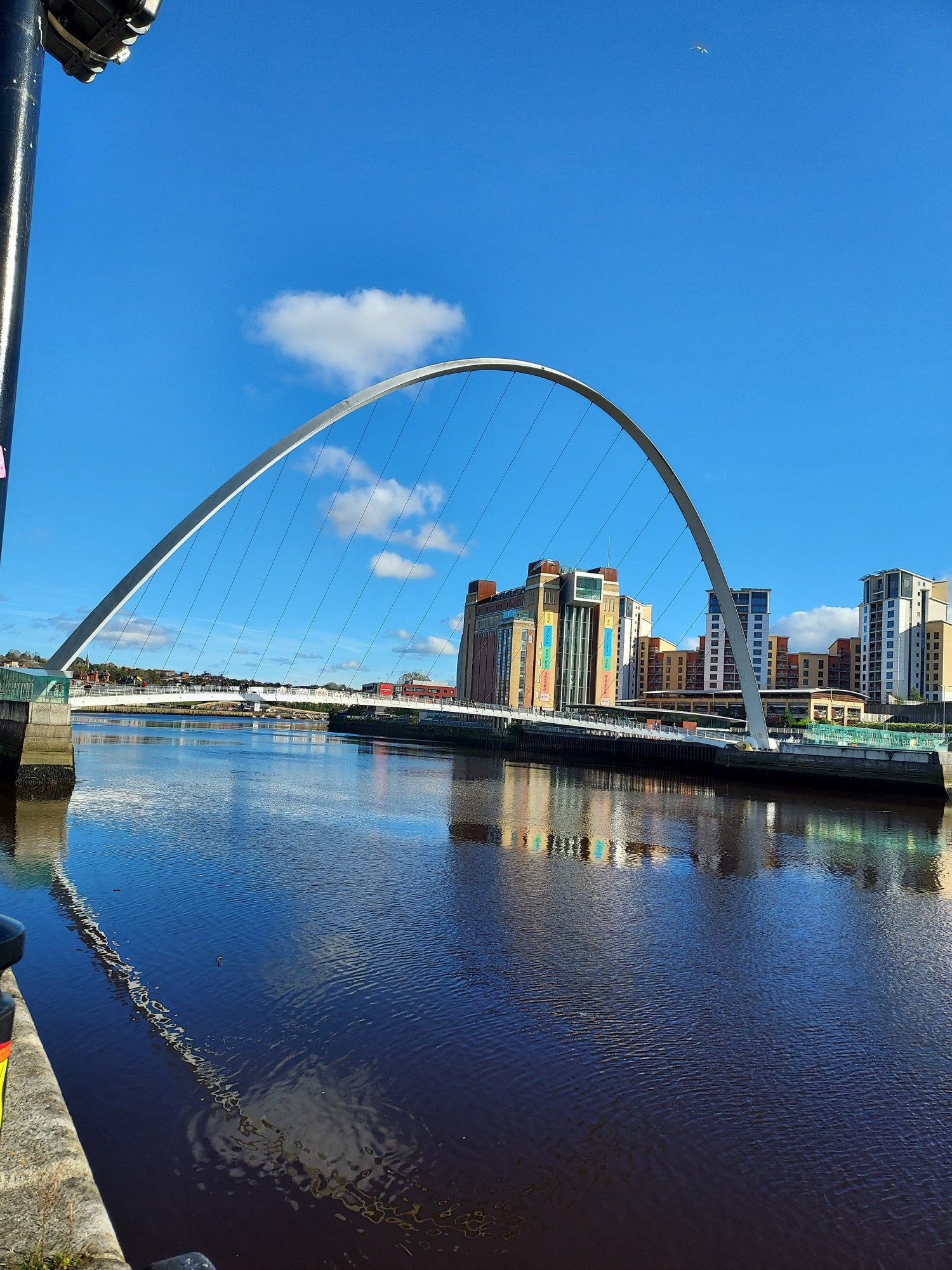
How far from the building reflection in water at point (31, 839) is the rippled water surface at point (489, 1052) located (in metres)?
0.12

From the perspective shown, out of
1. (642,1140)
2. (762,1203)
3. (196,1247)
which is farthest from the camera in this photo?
(642,1140)

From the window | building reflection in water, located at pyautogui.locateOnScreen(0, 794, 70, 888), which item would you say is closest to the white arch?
building reflection in water, located at pyautogui.locateOnScreen(0, 794, 70, 888)

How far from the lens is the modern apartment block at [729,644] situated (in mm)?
116500

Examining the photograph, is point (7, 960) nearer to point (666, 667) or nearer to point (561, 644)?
point (561, 644)

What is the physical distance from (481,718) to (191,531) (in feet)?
194

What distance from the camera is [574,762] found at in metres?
52.5

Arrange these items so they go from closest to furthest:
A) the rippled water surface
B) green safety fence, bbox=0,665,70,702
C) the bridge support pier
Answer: the rippled water surface → the bridge support pier → green safety fence, bbox=0,665,70,702

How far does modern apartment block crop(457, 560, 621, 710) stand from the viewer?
101m

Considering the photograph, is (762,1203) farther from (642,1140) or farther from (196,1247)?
(196,1247)

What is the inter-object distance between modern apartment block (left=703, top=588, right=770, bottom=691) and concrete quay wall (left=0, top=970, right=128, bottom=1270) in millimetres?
116431

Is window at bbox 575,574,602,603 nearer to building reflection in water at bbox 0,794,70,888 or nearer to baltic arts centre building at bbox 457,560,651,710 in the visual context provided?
baltic arts centre building at bbox 457,560,651,710

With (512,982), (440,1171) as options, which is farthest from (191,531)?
(440,1171)

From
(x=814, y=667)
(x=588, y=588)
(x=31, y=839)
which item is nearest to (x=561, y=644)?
(x=588, y=588)

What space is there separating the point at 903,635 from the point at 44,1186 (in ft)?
388
